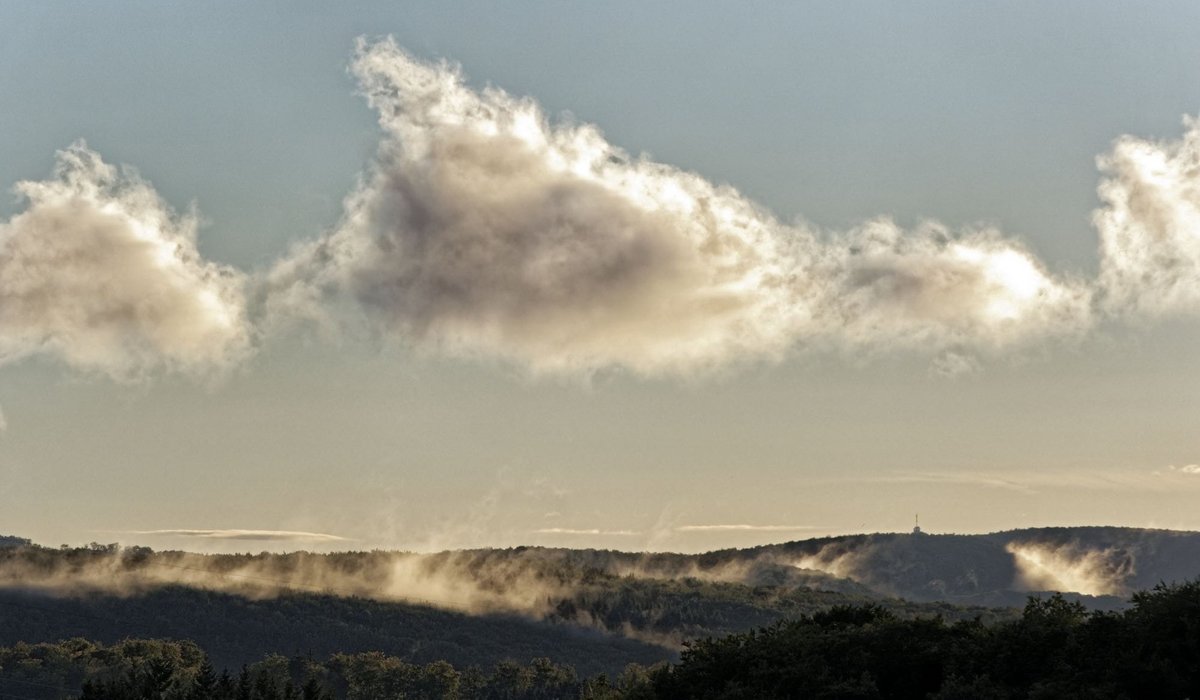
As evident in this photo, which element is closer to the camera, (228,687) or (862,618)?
(862,618)

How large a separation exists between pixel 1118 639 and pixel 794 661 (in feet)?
80.4

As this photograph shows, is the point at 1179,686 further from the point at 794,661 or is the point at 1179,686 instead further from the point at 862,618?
the point at 862,618

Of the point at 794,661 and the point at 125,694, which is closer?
the point at 794,661

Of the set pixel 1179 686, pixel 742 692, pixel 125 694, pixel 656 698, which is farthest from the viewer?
pixel 125 694

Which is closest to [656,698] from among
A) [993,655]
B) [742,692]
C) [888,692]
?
[742,692]

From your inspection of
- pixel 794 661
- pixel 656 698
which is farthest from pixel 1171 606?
pixel 656 698

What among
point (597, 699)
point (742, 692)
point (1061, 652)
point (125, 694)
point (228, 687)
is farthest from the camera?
point (228, 687)

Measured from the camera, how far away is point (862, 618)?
13625cm

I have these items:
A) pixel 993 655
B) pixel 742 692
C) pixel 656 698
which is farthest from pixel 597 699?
pixel 993 655

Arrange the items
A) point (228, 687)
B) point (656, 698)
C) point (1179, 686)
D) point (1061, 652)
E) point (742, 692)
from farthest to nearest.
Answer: point (228, 687) → point (656, 698) → point (742, 692) → point (1061, 652) → point (1179, 686)

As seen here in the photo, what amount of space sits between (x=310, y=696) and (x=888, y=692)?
8614cm

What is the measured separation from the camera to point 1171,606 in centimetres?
10569

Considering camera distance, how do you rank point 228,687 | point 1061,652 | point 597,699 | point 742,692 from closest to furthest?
1. point 1061,652
2. point 742,692
3. point 597,699
4. point 228,687

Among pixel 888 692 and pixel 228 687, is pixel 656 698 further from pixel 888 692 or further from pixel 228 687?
pixel 228 687
